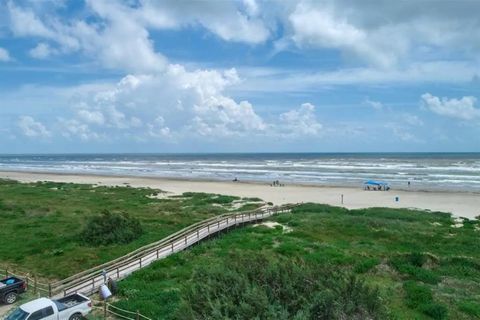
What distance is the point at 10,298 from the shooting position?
1814 centimetres

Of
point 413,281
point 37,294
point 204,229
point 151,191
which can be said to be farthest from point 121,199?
point 413,281

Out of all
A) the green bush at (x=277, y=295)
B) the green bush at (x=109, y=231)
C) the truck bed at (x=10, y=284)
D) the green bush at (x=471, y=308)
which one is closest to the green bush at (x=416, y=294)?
the green bush at (x=471, y=308)

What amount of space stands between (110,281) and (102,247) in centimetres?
950

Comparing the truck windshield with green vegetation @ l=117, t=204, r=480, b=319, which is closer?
green vegetation @ l=117, t=204, r=480, b=319

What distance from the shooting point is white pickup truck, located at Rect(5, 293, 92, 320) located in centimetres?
1452

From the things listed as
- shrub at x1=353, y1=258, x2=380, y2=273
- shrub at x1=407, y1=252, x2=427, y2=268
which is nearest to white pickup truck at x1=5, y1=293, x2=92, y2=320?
shrub at x1=353, y1=258, x2=380, y2=273

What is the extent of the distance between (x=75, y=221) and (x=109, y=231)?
357 inches

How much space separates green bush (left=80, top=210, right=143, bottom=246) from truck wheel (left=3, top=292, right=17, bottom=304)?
10175mm

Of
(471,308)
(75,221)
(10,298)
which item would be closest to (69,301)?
(10,298)

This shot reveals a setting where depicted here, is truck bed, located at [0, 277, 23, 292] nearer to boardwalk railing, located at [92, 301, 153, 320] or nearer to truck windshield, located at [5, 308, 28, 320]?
boardwalk railing, located at [92, 301, 153, 320]

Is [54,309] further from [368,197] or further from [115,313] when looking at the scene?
[368,197]

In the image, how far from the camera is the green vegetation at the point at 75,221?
25062 millimetres

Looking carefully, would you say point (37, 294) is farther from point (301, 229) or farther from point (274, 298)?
point (301, 229)

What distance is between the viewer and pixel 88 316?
1641 centimetres
